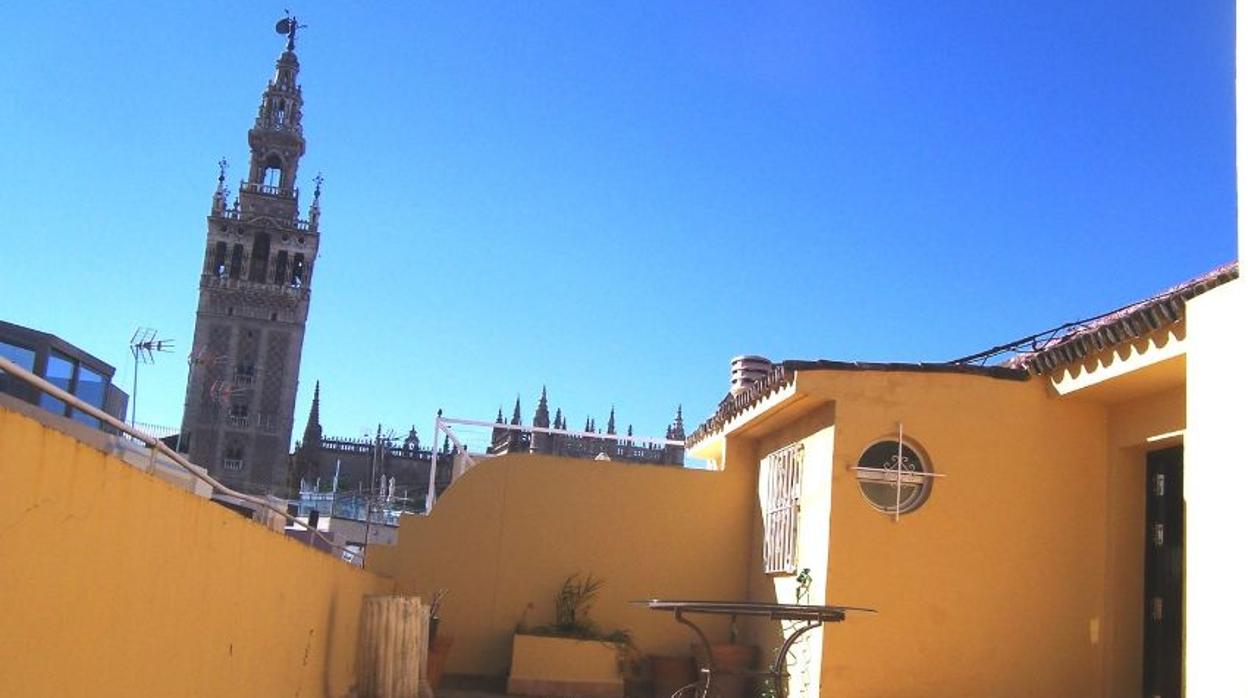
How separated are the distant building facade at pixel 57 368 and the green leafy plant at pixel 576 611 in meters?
4.09

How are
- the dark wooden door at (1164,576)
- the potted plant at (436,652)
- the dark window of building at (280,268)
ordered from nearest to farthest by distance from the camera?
the dark wooden door at (1164,576), the potted plant at (436,652), the dark window of building at (280,268)

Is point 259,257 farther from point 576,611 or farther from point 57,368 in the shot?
point 576,611

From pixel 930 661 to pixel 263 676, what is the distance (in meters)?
4.64

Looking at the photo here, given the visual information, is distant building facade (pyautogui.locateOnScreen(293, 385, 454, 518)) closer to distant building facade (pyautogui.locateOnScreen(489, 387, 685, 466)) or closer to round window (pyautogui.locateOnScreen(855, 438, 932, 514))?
distant building facade (pyautogui.locateOnScreen(489, 387, 685, 466))

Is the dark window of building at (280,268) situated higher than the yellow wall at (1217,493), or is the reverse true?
the dark window of building at (280,268)

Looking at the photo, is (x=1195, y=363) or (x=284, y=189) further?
(x=284, y=189)

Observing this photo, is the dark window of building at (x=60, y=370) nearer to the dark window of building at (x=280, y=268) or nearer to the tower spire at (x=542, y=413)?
the tower spire at (x=542, y=413)

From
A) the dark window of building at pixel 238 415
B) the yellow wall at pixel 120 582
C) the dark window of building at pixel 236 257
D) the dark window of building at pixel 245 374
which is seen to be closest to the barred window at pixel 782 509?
the yellow wall at pixel 120 582

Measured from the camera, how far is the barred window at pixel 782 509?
10.3 meters

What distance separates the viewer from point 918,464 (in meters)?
9.34

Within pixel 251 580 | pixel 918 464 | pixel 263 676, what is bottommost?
pixel 263 676

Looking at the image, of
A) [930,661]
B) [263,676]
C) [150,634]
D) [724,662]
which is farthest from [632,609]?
[150,634]

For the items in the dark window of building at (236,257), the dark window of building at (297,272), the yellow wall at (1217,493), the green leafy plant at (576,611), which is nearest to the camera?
the yellow wall at (1217,493)

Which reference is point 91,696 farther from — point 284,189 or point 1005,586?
point 284,189
